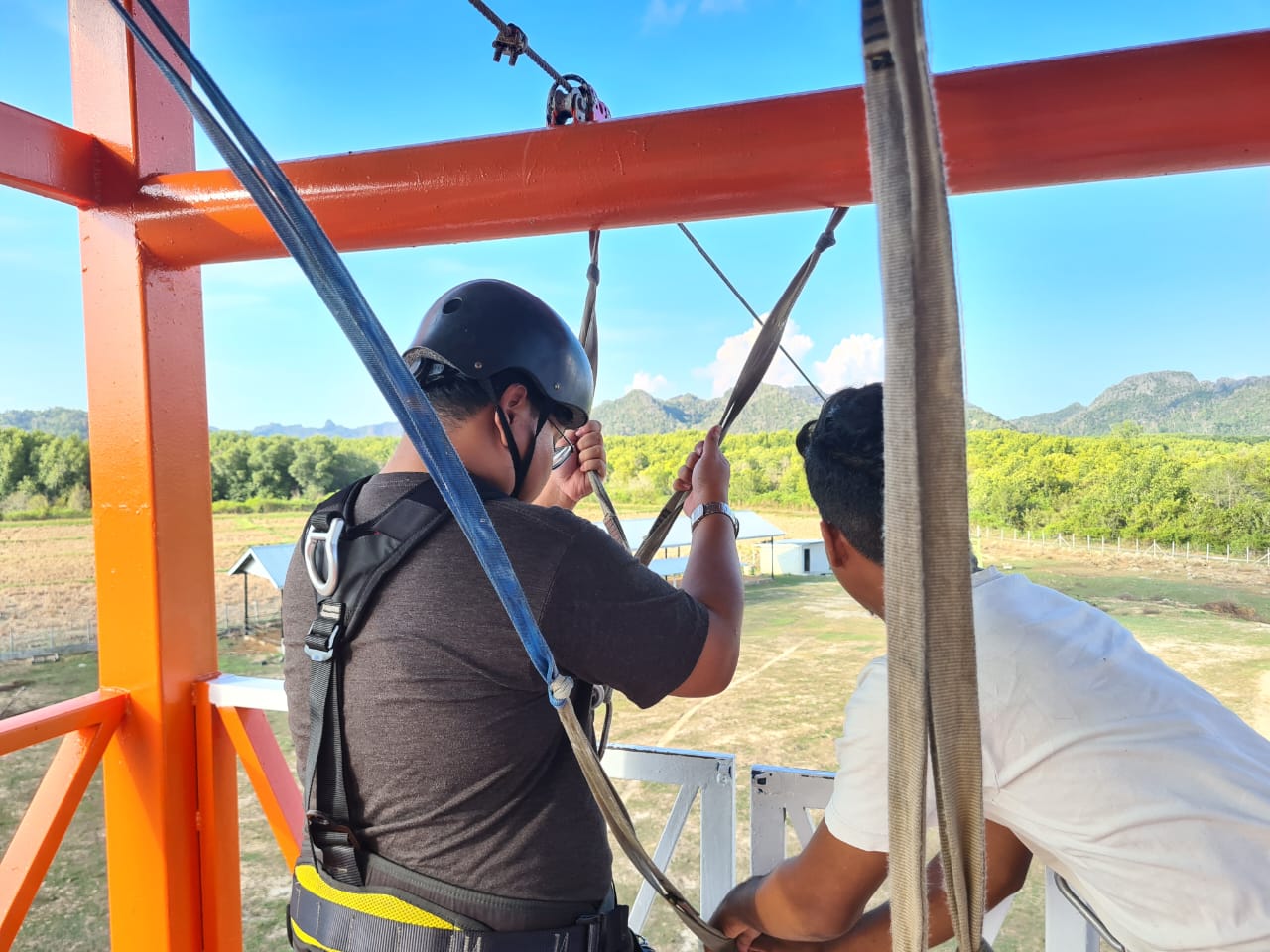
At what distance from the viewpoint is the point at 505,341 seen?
1.33 metres

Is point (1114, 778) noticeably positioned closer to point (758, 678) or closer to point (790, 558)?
point (758, 678)

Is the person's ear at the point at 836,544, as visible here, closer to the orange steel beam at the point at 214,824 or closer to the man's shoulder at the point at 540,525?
the man's shoulder at the point at 540,525

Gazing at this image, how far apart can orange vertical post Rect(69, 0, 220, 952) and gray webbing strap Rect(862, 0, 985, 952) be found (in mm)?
2039

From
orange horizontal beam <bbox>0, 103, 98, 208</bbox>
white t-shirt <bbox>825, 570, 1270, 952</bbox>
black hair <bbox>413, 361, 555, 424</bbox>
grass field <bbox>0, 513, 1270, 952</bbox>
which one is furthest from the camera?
grass field <bbox>0, 513, 1270, 952</bbox>

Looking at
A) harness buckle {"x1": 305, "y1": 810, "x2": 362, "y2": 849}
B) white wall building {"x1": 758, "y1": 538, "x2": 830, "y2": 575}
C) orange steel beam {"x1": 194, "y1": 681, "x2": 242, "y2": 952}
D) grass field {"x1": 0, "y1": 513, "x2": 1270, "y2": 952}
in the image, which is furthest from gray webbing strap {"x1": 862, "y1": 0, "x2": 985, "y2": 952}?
white wall building {"x1": 758, "y1": 538, "x2": 830, "y2": 575}

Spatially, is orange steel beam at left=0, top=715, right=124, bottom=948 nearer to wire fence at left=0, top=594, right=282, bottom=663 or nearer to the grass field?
the grass field

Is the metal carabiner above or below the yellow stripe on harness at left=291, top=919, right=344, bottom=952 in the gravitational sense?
above

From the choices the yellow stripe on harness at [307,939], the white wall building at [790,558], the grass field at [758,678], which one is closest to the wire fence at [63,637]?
the grass field at [758,678]

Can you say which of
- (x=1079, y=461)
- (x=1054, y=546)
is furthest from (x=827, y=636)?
(x=1079, y=461)

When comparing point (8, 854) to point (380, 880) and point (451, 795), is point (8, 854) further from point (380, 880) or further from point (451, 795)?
point (451, 795)

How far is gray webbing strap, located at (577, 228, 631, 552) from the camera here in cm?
171

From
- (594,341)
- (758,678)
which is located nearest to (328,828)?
(594,341)

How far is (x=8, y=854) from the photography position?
1.76 metres

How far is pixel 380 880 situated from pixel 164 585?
4.14 feet
